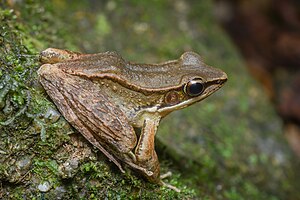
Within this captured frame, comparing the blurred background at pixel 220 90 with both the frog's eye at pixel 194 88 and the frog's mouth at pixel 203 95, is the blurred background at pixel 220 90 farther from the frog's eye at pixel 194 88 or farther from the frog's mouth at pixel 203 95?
the frog's eye at pixel 194 88

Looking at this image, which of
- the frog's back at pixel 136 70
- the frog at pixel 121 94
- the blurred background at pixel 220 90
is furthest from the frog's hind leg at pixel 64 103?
the blurred background at pixel 220 90

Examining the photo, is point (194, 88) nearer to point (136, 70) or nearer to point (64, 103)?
point (136, 70)

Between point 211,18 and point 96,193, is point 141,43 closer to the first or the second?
point 211,18

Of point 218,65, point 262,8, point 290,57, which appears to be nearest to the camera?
point 218,65

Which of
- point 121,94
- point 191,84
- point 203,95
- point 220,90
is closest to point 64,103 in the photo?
point 121,94

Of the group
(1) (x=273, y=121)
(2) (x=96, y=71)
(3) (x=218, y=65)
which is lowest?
(1) (x=273, y=121)

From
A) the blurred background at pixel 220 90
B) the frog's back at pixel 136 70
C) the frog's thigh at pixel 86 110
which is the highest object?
the frog's back at pixel 136 70

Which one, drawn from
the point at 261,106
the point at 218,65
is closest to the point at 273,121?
the point at 261,106
